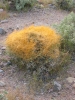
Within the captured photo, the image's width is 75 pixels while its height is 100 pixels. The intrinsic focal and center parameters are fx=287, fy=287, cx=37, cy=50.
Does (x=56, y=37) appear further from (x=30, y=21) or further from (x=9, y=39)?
(x=30, y=21)

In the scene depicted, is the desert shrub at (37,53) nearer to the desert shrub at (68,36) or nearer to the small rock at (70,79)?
the small rock at (70,79)

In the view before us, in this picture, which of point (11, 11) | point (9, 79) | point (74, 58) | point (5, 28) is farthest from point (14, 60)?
point (11, 11)

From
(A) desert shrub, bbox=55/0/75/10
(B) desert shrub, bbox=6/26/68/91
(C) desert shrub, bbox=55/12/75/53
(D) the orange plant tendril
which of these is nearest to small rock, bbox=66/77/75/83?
(B) desert shrub, bbox=6/26/68/91

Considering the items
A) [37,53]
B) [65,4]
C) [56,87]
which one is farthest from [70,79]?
[65,4]

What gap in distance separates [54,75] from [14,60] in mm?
782

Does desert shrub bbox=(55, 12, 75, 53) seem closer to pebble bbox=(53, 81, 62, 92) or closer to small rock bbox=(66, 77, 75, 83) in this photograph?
small rock bbox=(66, 77, 75, 83)

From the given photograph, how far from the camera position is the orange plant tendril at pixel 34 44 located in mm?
4961

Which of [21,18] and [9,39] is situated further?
[21,18]

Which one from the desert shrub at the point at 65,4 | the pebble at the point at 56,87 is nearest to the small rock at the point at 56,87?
the pebble at the point at 56,87

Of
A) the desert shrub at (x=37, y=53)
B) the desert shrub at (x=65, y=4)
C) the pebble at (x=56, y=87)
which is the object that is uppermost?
the desert shrub at (x=37, y=53)

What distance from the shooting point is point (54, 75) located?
5.18 m

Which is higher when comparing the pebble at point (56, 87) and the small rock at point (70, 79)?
the pebble at point (56, 87)

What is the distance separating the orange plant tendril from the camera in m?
4.96

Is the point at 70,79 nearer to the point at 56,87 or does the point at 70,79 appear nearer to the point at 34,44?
the point at 56,87
